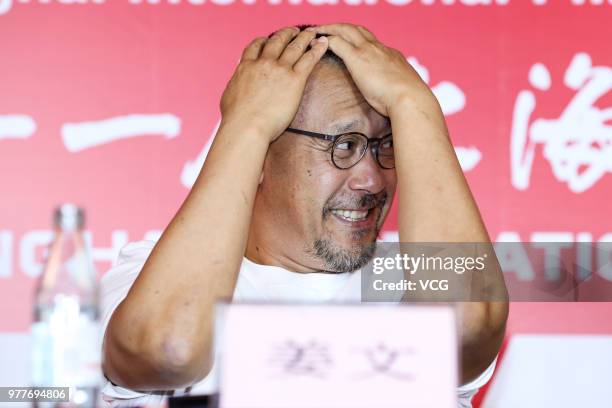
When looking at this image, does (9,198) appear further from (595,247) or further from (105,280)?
(595,247)

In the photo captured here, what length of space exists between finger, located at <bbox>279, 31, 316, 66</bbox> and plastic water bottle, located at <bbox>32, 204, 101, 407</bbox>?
2.01ft

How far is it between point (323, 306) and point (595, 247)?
1.48 m

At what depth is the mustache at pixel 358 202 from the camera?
1.63 metres

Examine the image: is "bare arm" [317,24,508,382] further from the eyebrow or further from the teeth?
the teeth

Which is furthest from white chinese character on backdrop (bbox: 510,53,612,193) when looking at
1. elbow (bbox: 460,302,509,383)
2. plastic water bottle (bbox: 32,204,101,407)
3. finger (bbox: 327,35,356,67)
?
plastic water bottle (bbox: 32,204,101,407)

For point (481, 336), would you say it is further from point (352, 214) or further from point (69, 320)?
point (69, 320)

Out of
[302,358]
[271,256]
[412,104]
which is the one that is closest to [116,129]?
[271,256]

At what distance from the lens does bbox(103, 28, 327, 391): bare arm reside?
117cm

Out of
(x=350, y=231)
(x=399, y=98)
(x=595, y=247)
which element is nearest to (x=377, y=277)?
(x=350, y=231)

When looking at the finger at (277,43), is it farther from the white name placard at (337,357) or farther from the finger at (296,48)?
the white name placard at (337,357)

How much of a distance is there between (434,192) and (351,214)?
323 mm

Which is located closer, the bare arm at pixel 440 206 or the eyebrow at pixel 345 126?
the bare arm at pixel 440 206

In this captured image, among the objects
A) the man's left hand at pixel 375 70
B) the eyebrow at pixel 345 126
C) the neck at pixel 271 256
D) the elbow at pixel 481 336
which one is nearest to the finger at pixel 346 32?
the man's left hand at pixel 375 70

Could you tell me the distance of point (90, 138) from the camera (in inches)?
85.5
